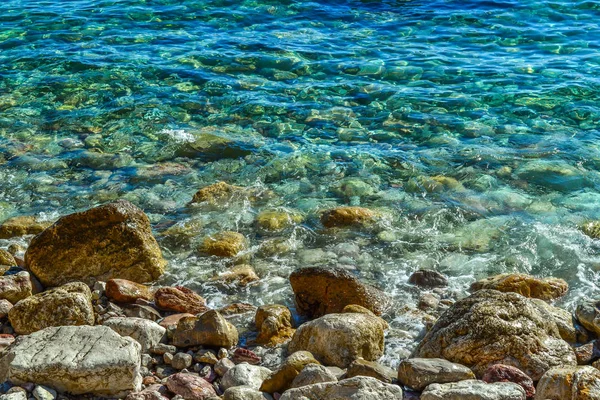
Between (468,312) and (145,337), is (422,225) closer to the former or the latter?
(468,312)

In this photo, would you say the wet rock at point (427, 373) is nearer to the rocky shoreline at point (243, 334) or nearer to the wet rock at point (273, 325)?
the rocky shoreline at point (243, 334)

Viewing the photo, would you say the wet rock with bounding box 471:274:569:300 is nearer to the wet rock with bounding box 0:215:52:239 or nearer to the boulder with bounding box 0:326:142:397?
the boulder with bounding box 0:326:142:397

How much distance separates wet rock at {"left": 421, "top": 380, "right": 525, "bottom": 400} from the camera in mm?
5715

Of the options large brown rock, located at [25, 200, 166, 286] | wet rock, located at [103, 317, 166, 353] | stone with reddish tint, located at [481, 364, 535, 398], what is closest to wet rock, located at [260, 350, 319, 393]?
wet rock, located at [103, 317, 166, 353]

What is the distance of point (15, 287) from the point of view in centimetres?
824

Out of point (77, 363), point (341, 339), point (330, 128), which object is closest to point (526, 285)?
point (341, 339)

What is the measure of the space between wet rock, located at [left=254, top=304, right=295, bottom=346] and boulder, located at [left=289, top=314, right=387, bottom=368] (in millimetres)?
417

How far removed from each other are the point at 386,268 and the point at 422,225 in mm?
1271

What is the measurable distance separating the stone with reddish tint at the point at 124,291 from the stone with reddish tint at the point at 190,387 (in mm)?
1987

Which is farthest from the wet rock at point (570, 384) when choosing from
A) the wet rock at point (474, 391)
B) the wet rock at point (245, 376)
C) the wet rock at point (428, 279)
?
the wet rock at point (428, 279)

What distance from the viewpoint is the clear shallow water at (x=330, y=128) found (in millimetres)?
9836

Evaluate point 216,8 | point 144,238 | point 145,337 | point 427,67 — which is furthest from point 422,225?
point 216,8

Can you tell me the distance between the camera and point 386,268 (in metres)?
9.38

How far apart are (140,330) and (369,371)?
88.8 inches
